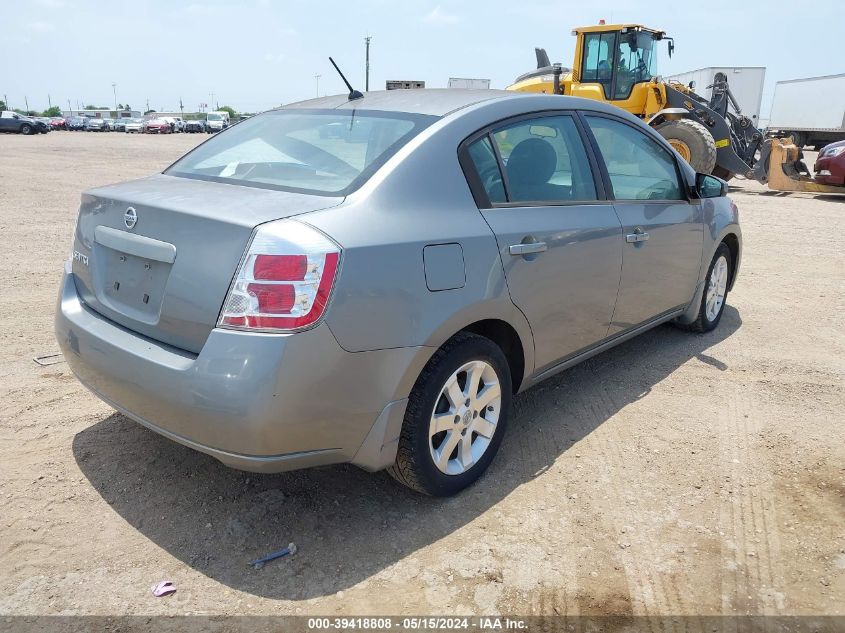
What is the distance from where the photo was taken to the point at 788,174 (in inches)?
590

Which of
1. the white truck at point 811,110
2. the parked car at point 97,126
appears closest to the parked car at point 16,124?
the parked car at point 97,126

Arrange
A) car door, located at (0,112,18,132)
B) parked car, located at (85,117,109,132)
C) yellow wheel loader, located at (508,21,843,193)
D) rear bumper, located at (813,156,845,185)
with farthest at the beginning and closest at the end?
parked car, located at (85,117,109,132)
car door, located at (0,112,18,132)
rear bumper, located at (813,156,845,185)
yellow wheel loader, located at (508,21,843,193)

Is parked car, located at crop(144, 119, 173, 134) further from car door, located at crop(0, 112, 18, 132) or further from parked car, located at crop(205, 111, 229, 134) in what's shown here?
car door, located at crop(0, 112, 18, 132)

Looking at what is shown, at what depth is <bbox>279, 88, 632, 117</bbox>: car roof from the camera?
10.1 ft

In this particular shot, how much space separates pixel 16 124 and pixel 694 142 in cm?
4549

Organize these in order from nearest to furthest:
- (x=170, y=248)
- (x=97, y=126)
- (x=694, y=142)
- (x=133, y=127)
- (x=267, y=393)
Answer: (x=267, y=393) → (x=170, y=248) → (x=694, y=142) → (x=133, y=127) → (x=97, y=126)

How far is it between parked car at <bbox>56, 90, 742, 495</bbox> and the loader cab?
11.7m

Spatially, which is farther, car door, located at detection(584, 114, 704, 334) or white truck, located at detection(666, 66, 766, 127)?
white truck, located at detection(666, 66, 766, 127)

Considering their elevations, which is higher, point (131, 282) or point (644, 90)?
point (644, 90)

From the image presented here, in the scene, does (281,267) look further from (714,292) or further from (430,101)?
(714,292)

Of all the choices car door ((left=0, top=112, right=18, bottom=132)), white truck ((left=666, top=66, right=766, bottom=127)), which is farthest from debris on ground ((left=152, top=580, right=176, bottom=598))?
car door ((left=0, top=112, right=18, bottom=132))

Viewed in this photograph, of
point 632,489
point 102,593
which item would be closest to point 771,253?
point 632,489

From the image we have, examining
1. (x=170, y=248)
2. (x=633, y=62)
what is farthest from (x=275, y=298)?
(x=633, y=62)

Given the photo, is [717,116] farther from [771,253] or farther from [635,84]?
[771,253]
